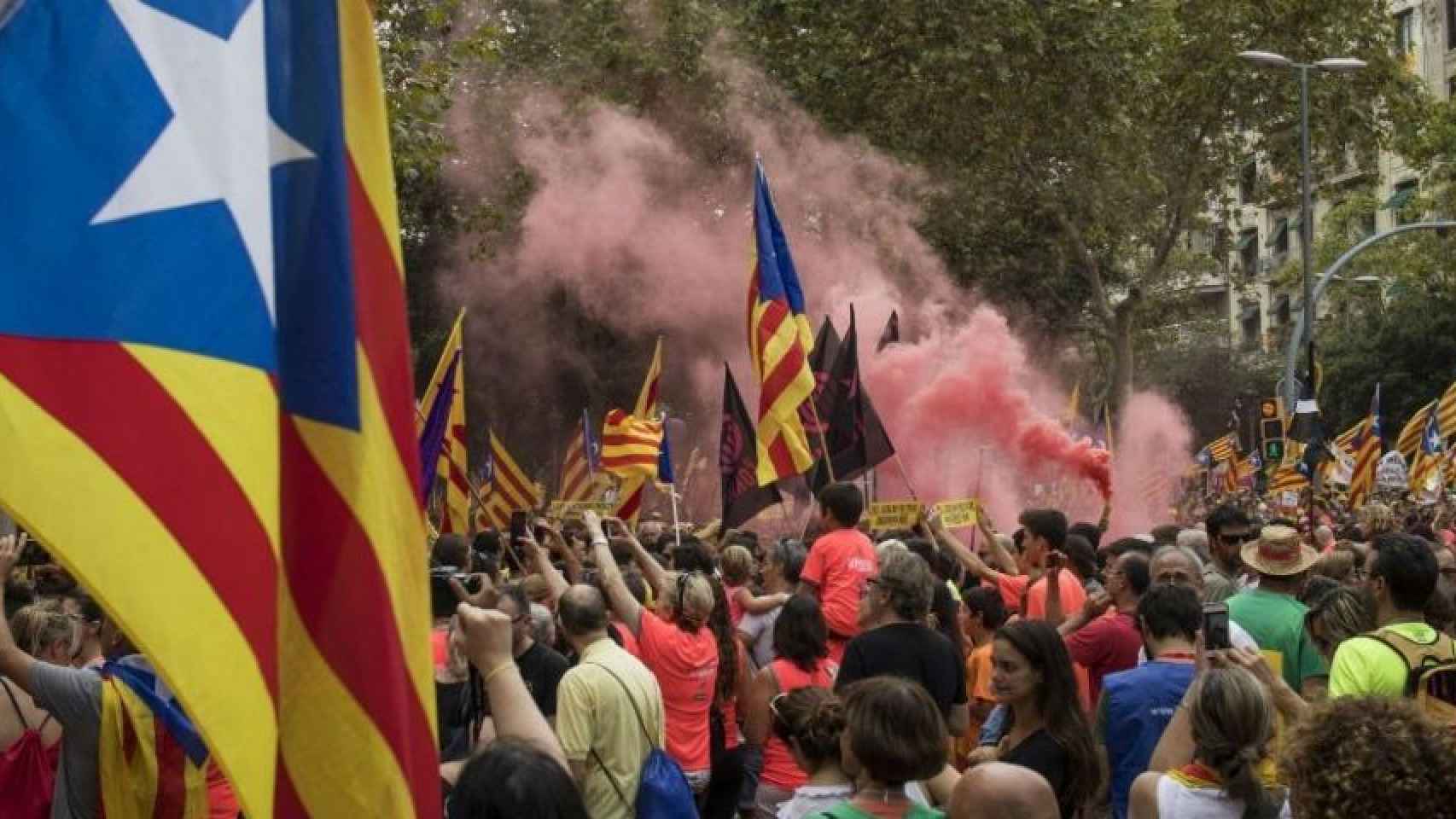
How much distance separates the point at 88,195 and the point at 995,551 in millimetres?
8396

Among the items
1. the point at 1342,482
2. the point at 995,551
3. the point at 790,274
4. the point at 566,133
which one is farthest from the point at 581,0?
the point at 995,551

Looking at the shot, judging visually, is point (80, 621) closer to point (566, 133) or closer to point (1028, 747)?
point (1028, 747)

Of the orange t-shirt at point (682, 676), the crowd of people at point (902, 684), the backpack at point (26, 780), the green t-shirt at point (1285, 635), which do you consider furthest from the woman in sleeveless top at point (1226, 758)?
the orange t-shirt at point (682, 676)

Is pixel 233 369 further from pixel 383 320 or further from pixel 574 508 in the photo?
pixel 574 508

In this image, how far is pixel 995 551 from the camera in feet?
36.3

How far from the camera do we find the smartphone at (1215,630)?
5.10m

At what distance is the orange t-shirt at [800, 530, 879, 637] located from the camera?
8922 millimetres

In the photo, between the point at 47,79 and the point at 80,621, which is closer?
the point at 47,79

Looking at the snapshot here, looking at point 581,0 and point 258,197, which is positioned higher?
point 581,0

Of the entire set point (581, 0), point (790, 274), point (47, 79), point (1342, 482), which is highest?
point (581, 0)

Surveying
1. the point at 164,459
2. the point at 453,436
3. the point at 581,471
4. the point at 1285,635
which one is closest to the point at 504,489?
the point at 453,436

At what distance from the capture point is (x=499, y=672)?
173 inches

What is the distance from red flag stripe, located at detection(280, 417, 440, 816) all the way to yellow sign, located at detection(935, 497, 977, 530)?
8.13m

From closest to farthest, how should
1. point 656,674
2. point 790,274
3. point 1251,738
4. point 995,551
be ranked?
point 1251,738
point 656,674
point 995,551
point 790,274
